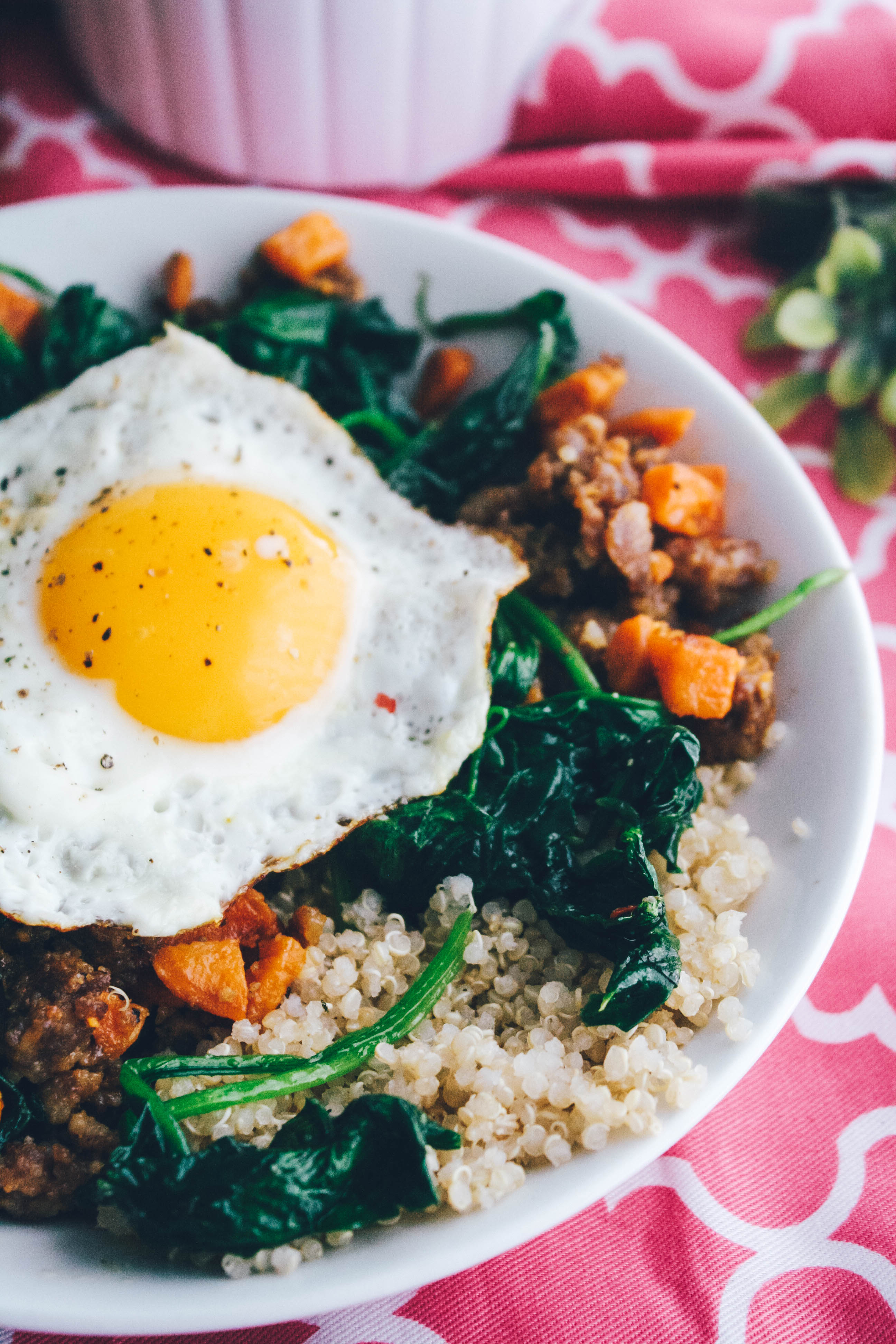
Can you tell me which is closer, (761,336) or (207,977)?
(207,977)

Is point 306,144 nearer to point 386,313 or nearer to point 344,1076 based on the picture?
point 386,313

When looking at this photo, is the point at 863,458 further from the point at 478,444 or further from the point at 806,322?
the point at 478,444

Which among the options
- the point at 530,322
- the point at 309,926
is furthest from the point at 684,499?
the point at 309,926

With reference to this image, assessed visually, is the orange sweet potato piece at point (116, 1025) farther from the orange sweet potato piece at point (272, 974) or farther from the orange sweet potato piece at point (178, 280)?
the orange sweet potato piece at point (178, 280)

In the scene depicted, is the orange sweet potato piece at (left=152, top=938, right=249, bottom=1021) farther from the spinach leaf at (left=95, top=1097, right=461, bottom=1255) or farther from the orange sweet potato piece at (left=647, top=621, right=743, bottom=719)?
the orange sweet potato piece at (left=647, top=621, right=743, bottom=719)

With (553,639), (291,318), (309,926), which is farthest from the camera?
(291,318)
